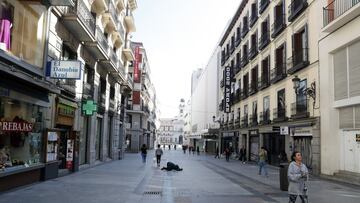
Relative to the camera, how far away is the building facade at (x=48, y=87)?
13.2 meters

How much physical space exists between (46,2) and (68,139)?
6.73 metres

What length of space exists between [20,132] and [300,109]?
55.8ft

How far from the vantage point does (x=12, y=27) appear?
1338 cm

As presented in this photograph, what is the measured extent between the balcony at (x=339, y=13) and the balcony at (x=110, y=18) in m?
13.2

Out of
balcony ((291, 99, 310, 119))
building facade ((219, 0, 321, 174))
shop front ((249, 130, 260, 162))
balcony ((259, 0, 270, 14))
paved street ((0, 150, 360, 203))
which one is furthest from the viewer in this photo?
shop front ((249, 130, 260, 162))

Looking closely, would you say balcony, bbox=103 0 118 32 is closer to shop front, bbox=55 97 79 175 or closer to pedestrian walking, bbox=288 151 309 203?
shop front, bbox=55 97 79 175

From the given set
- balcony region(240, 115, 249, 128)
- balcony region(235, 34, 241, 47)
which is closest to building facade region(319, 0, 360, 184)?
balcony region(240, 115, 249, 128)

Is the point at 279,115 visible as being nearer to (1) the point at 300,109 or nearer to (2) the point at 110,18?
(1) the point at 300,109

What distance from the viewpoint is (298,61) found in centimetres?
2631

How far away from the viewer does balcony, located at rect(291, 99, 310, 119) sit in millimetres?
24202

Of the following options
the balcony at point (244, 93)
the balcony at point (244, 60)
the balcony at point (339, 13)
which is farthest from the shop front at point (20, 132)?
the balcony at point (244, 60)

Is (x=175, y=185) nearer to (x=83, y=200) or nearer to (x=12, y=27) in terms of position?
(x=83, y=200)

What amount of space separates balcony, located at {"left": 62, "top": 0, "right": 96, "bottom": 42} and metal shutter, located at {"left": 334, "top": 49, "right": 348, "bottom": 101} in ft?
40.3

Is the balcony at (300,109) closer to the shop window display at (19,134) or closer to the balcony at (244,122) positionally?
the balcony at (244,122)
